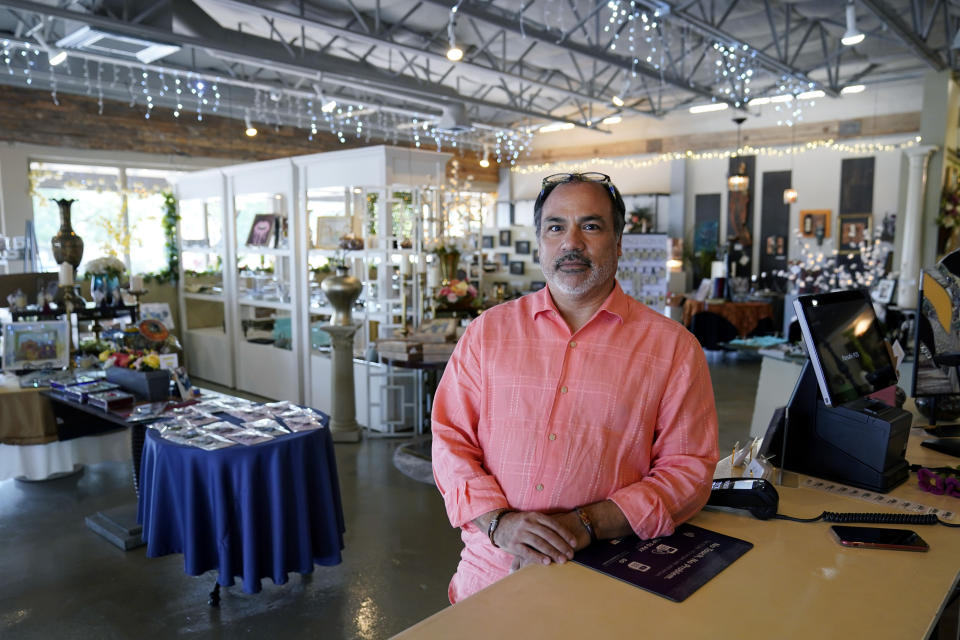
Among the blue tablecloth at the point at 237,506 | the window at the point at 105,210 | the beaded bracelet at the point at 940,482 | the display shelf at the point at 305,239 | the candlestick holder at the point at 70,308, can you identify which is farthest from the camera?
the window at the point at 105,210

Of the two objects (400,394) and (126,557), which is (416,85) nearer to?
(400,394)

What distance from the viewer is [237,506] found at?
2.96m

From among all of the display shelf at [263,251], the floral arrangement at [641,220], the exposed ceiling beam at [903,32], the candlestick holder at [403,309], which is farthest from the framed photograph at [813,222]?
the display shelf at [263,251]

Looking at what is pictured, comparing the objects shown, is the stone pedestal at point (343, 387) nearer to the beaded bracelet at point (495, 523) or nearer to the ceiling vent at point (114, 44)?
the ceiling vent at point (114, 44)

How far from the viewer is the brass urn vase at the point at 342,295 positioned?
5.76 meters

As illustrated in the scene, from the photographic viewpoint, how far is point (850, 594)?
53.0 inches

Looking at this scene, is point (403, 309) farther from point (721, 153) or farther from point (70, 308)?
point (721, 153)

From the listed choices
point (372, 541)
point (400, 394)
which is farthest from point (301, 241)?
point (372, 541)

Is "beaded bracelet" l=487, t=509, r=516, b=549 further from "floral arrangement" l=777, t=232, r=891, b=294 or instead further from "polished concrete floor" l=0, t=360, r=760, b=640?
"floral arrangement" l=777, t=232, r=891, b=294

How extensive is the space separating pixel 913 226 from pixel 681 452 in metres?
8.44

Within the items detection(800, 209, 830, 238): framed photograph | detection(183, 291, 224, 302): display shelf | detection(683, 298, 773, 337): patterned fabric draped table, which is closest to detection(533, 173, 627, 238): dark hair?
detection(183, 291, 224, 302): display shelf

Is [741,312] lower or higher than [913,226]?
lower

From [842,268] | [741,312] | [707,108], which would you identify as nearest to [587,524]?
[741,312]

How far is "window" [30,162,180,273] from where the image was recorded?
→ 920 cm
